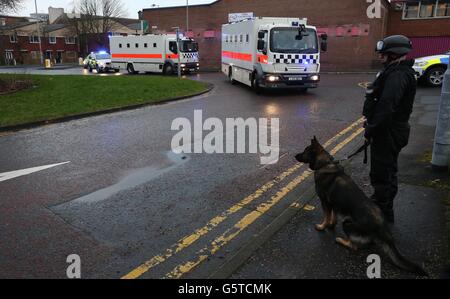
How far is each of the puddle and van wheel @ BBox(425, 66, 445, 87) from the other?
13.2 meters

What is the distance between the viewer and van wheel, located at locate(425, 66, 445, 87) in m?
15.5

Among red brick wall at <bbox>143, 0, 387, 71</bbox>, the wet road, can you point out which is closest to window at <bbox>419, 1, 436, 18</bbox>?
red brick wall at <bbox>143, 0, 387, 71</bbox>

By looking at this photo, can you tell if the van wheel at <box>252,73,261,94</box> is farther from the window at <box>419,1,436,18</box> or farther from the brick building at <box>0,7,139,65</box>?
the brick building at <box>0,7,139,65</box>

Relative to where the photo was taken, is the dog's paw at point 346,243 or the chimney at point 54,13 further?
the chimney at point 54,13

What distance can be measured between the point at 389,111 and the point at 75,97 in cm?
1267

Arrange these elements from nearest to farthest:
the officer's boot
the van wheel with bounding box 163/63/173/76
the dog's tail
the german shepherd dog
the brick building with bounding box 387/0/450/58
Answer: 1. the dog's tail
2. the german shepherd dog
3. the officer's boot
4. the van wheel with bounding box 163/63/173/76
5. the brick building with bounding box 387/0/450/58

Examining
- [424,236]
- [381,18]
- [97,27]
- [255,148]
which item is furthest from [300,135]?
[97,27]

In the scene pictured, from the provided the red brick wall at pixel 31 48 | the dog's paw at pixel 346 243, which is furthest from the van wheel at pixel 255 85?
the red brick wall at pixel 31 48

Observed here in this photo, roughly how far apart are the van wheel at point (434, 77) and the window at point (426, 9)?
2018 centimetres

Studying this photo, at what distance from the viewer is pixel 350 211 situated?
11.1ft

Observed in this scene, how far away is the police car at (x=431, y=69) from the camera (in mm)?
15182

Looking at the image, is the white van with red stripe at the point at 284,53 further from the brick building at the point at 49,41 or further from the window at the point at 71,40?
the window at the point at 71,40
